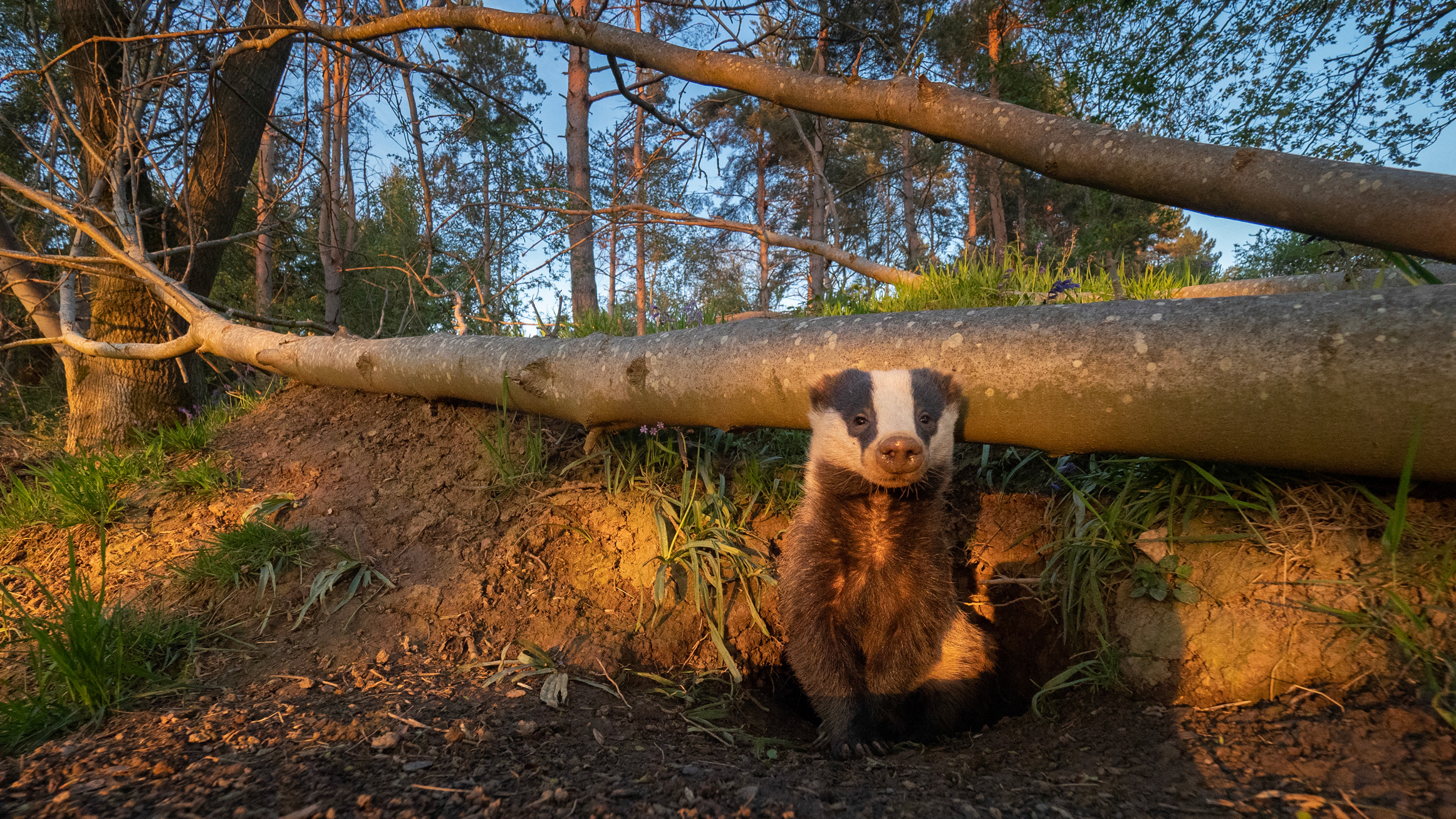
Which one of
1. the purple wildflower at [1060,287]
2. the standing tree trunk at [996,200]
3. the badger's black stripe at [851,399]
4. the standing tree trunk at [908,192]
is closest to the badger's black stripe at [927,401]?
the badger's black stripe at [851,399]

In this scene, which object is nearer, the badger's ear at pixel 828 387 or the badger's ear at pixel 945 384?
the badger's ear at pixel 945 384

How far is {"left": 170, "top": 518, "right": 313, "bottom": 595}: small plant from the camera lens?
8.45 ft

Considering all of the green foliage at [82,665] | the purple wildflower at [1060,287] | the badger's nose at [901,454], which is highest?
the purple wildflower at [1060,287]

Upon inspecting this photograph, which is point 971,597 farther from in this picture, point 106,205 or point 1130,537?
point 106,205

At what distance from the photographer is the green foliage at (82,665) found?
5.47ft

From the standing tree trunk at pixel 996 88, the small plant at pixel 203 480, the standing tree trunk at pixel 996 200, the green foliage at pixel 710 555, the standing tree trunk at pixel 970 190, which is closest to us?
the green foliage at pixel 710 555

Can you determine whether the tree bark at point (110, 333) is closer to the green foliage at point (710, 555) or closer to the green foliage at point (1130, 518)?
the green foliage at point (710, 555)

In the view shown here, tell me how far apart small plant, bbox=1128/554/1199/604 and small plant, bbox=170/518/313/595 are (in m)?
3.41

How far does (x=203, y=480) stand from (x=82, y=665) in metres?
1.70

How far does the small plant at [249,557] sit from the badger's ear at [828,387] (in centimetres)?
233

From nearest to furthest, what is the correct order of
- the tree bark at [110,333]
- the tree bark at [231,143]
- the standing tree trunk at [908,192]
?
1. the tree bark at [110,333]
2. the tree bark at [231,143]
3. the standing tree trunk at [908,192]

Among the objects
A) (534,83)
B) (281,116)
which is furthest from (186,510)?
(534,83)

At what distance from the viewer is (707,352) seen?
8.17 feet

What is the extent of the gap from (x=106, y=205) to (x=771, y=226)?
54.9ft
